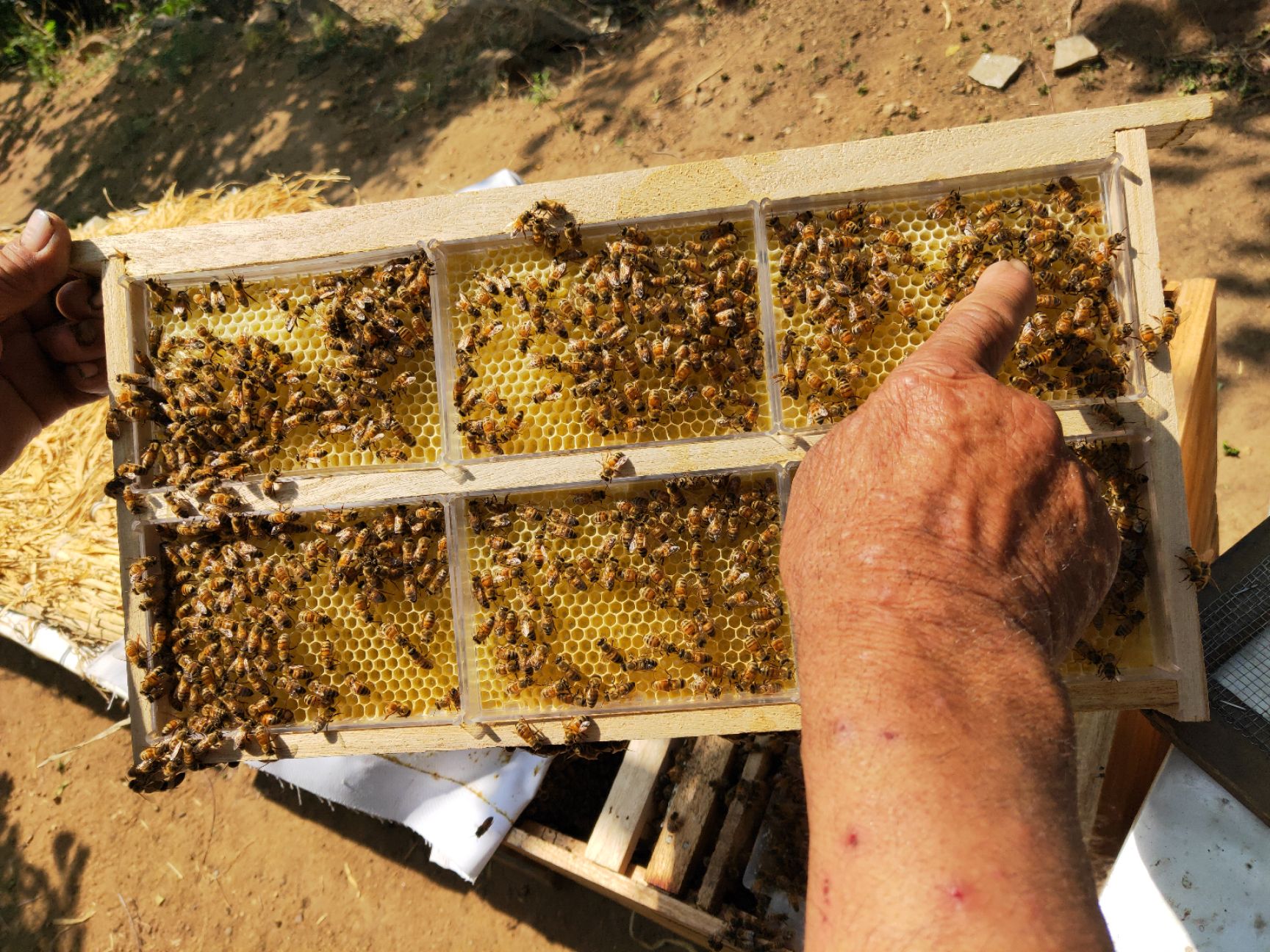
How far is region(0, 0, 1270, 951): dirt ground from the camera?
7363mm

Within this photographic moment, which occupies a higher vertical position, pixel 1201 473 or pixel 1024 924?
pixel 1024 924

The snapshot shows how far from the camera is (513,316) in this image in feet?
13.4

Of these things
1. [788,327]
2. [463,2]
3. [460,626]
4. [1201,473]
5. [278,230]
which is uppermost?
[463,2]

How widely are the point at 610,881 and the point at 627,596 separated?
2.69m

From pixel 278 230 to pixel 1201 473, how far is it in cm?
577

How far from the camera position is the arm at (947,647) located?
2.09 meters

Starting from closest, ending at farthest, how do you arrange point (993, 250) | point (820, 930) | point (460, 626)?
point (820, 930), point (993, 250), point (460, 626)

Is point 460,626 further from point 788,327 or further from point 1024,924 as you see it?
point 1024,924

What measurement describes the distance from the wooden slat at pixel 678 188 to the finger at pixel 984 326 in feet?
2.94

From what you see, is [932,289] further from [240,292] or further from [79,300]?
[79,300]

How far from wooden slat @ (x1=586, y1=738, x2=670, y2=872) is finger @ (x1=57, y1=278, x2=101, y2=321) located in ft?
15.6

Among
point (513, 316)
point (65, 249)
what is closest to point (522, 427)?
point (513, 316)

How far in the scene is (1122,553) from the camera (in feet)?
11.6

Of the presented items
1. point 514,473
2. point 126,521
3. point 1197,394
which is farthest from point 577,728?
point 1197,394
